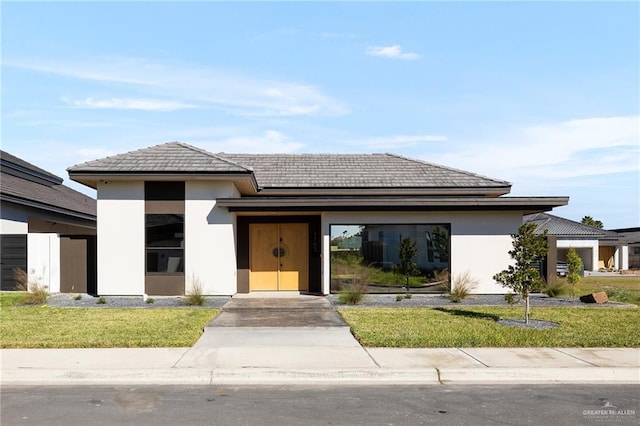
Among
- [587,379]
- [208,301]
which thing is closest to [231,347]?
[587,379]

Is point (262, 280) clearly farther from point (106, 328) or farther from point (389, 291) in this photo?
point (106, 328)

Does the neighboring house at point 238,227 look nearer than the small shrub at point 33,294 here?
No

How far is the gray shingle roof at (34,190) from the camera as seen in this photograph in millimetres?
24781

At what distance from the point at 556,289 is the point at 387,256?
18.8ft

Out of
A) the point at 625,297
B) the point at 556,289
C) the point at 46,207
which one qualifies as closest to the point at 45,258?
the point at 46,207

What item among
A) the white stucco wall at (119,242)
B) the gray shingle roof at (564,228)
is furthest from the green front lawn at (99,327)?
the gray shingle roof at (564,228)

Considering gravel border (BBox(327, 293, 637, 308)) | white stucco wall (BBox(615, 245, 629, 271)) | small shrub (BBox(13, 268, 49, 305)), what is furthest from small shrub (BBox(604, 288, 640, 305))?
white stucco wall (BBox(615, 245, 629, 271))

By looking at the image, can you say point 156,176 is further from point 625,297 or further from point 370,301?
point 625,297

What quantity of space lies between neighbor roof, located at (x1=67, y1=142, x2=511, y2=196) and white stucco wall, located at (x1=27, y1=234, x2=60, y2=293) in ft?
9.09

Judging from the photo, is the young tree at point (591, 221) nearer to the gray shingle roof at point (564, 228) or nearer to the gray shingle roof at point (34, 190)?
the gray shingle roof at point (564, 228)

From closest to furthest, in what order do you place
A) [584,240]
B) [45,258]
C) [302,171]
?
1. [45,258]
2. [302,171]
3. [584,240]

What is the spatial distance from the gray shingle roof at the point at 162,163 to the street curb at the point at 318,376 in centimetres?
1056

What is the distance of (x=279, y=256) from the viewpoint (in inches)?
832

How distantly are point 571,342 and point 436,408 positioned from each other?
492cm
